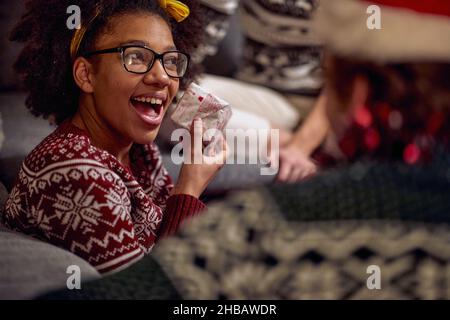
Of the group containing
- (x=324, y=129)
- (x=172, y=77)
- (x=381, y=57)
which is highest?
(x=381, y=57)

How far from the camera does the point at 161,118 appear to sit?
1.01 meters

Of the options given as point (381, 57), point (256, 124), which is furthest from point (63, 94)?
point (256, 124)

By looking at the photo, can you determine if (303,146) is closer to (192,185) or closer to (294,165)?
(294,165)

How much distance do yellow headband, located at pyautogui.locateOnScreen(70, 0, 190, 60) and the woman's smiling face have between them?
27mm

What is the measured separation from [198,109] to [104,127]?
0.14 metres

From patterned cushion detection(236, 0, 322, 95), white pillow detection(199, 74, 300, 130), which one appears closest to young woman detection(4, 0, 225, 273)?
white pillow detection(199, 74, 300, 130)

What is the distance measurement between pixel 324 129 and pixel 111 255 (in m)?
1.17

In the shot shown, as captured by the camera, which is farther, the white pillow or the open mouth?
the white pillow

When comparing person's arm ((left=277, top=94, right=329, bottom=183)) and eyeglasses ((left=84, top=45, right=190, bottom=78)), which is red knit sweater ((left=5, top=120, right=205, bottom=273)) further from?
person's arm ((left=277, top=94, right=329, bottom=183))

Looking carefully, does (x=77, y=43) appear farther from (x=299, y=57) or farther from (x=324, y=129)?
(x=299, y=57)

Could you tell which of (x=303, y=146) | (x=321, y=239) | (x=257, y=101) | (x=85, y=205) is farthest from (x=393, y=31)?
(x=257, y=101)

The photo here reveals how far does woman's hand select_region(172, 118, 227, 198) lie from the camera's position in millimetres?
971

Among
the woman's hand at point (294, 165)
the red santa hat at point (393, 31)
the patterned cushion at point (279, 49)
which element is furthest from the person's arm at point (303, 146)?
the red santa hat at point (393, 31)

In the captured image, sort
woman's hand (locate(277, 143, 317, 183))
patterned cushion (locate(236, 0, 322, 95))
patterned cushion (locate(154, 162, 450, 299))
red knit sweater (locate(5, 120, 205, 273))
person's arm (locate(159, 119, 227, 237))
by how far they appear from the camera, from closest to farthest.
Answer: patterned cushion (locate(154, 162, 450, 299)) < red knit sweater (locate(5, 120, 205, 273)) < person's arm (locate(159, 119, 227, 237)) < woman's hand (locate(277, 143, 317, 183)) < patterned cushion (locate(236, 0, 322, 95))
